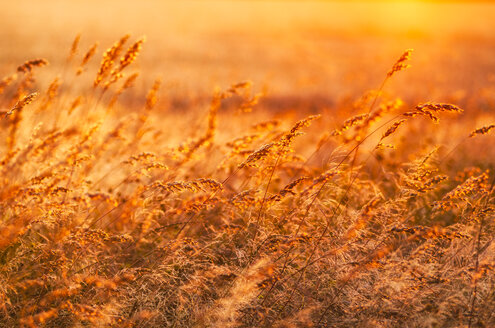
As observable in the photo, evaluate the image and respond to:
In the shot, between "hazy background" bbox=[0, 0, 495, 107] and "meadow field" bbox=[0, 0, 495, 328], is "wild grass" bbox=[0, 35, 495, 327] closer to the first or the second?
"meadow field" bbox=[0, 0, 495, 328]

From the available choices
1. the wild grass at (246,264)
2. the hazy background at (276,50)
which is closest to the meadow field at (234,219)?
the wild grass at (246,264)

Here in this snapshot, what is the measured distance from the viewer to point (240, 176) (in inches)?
173

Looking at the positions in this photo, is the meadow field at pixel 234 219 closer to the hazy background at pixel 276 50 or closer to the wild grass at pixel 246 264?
the wild grass at pixel 246 264

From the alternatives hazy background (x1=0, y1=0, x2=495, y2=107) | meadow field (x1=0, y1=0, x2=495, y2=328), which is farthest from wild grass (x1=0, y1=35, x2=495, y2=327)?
hazy background (x1=0, y1=0, x2=495, y2=107)

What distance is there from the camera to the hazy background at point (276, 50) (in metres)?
11.7

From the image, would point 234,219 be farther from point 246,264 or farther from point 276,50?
point 276,50

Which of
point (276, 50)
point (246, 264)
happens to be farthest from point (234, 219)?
point (276, 50)

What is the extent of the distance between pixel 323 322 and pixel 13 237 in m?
1.75

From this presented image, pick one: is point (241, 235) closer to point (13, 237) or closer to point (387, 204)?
point (387, 204)

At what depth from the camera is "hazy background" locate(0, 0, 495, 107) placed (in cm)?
1173

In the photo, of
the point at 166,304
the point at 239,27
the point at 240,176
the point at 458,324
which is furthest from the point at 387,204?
the point at 239,27

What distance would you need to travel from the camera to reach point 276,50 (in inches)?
796

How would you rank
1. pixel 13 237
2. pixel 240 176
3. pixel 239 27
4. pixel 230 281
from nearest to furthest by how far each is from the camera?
pixel 13 237 < pixel 230 281 < pixel 240 176 < pixel 239 27

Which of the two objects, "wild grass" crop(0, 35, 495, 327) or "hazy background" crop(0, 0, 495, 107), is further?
"hazy background" crop(0, 0, 495, 107)
